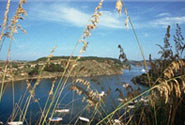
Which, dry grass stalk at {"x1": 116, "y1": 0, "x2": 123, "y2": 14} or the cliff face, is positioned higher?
dry grass stalk at {"x1": 116, "y1": 0, "x2": 123, "y2": 14}

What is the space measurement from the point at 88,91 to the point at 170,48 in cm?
175

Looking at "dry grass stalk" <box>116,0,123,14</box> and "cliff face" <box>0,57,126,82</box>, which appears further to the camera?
"cliff face" <box>0,57,126,82</box>

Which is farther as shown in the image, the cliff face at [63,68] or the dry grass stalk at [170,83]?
the cliff face at [63,68]

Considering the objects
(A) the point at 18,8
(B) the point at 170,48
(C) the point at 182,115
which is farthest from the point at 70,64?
(B) the point at 170,48

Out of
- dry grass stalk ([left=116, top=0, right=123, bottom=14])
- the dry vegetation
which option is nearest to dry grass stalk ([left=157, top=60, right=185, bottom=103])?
Answer: the dry vegetation

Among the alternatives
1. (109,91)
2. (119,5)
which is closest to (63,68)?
(109,91)

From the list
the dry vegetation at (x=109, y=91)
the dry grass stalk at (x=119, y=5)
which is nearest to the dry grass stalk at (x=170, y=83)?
the dry vegetation at (x=109, y=91)

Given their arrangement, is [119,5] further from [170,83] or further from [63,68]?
[63,68]

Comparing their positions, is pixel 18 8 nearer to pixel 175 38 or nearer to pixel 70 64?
pixel 70 64

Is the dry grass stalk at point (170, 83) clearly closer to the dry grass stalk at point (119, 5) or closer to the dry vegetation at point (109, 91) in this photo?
the dry vegetation at point (109, 91)

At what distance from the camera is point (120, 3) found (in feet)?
3.79

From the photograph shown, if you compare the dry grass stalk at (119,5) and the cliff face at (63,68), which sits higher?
the dry grass stalk at (119,5)

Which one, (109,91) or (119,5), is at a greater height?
(119,5)

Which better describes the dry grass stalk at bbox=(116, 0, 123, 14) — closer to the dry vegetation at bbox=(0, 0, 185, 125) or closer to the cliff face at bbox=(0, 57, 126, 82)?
the dry vegetation at bbox=(0, 0, 185, 125)
